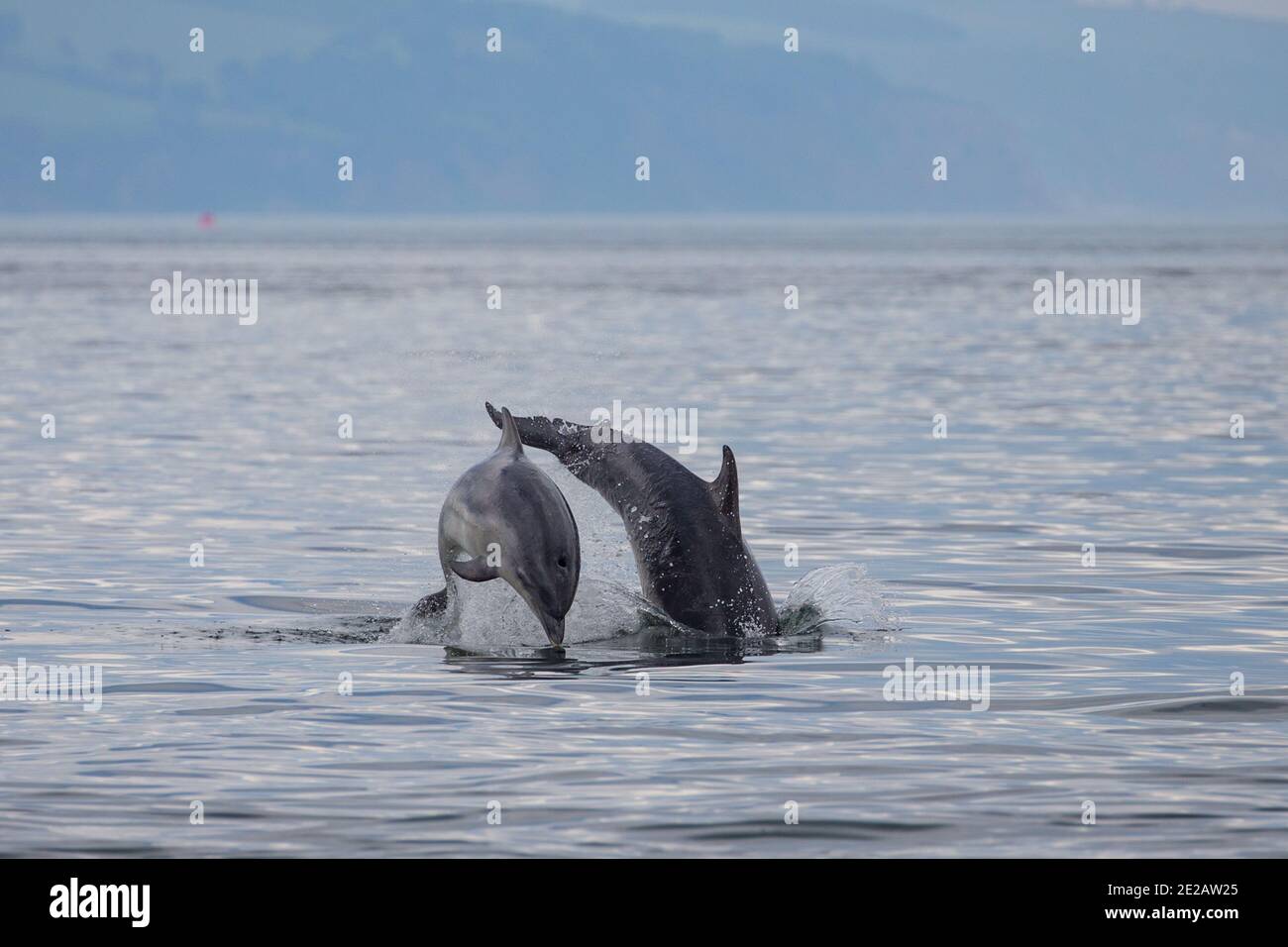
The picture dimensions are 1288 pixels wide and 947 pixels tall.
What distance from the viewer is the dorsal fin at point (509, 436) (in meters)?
16.3

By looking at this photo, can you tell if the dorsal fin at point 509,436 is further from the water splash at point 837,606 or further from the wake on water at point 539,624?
the water splash at point 837,606

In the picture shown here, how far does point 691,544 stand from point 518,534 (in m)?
2.31

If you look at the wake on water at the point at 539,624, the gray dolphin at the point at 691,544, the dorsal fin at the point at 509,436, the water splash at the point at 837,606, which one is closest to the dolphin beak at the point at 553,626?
the wake on water at the point at 539,624

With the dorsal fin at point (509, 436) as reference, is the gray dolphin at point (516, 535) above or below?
below

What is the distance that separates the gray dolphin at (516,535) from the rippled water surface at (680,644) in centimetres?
62

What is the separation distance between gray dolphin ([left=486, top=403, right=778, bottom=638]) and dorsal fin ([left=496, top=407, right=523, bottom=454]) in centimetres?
40

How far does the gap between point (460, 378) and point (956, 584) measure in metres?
33.2

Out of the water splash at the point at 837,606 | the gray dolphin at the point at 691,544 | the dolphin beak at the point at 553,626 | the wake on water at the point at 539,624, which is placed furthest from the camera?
the water splash at the point at 837,606

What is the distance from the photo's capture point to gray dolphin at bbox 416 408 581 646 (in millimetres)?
15523

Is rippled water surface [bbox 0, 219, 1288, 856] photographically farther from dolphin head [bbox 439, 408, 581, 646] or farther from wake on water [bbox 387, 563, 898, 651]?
dolphin head [bbox 439, 408, 581, 646]

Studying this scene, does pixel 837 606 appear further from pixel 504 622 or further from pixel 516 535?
pixel 516 535

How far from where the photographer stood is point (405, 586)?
20.3 metres

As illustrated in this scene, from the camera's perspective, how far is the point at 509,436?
1642 cm
